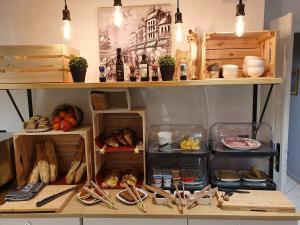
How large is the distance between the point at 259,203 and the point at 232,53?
0.97m

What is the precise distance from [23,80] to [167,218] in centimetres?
120

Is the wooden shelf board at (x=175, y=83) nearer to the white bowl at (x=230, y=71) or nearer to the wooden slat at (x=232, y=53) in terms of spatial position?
the white bowl at (x=230, y=71)

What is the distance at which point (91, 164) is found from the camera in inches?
68.3

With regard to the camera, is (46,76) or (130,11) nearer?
(46,76)

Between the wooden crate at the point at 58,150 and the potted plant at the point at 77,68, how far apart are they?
1.14ft

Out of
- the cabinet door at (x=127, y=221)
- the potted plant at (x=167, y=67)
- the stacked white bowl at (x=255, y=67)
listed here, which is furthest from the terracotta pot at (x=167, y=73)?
the cabinet door at (x=127, y=221)

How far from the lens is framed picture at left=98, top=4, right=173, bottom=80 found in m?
1.75

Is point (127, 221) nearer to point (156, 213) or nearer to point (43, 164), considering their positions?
point (156, 213)

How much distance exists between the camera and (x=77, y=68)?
154 cm

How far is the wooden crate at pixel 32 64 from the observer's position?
1567 mm

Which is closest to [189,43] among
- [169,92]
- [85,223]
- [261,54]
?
[169,92]

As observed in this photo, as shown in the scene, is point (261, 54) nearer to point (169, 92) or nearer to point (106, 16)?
point (169, 92)

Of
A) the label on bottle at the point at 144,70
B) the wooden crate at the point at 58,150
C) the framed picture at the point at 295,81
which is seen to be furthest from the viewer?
the framed picture at the point at 295,81

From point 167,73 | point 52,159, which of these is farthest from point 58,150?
point 167,73
